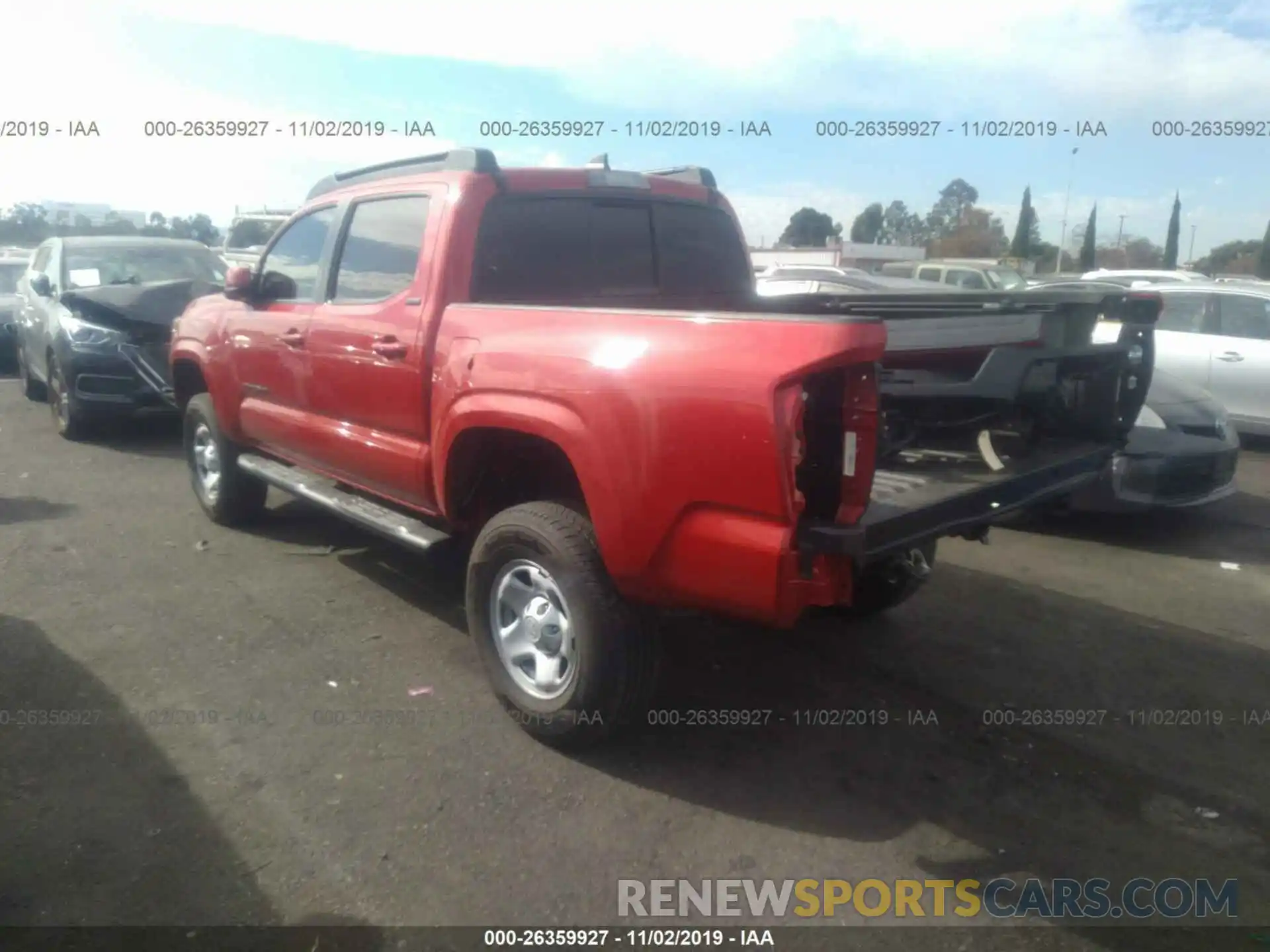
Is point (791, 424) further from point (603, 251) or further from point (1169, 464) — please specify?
point (1169, 464)

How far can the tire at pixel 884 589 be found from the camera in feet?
13.1

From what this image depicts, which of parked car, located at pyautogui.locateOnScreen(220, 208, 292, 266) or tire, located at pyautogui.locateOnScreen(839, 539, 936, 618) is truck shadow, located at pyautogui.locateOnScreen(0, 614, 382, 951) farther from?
parked car, located at pyautogui.locateOnScreen(220, 208, 292, 266)

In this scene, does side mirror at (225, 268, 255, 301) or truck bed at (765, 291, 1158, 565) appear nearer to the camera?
truck bed at (765, 291, 1158, 565)

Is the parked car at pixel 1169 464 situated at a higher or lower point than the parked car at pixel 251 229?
lower

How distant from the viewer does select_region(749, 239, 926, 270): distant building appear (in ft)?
88.7

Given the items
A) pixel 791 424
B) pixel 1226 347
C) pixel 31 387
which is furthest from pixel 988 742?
pixel 31 387

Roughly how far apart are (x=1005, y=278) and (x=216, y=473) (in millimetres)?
17677

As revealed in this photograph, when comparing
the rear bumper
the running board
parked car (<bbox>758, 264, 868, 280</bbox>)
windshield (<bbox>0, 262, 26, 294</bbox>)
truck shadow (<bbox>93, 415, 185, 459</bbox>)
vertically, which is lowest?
truck shadow (<bbox>93, 415, 185, 459</bbox>)

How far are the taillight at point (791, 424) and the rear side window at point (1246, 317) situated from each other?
8253 mm

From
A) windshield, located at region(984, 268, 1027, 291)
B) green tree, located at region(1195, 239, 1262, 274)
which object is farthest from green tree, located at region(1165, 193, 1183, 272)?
windshield, located at region(984, 268, 1027, 291)

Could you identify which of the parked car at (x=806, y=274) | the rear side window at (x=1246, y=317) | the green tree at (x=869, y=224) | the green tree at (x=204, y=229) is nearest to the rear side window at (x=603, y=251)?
the parked car at (x=806, y=274)

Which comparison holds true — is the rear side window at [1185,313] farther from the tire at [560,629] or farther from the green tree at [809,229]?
the green tree at [809,229]

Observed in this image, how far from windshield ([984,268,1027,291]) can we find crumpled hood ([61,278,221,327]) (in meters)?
14.5

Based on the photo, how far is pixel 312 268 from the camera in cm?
520
